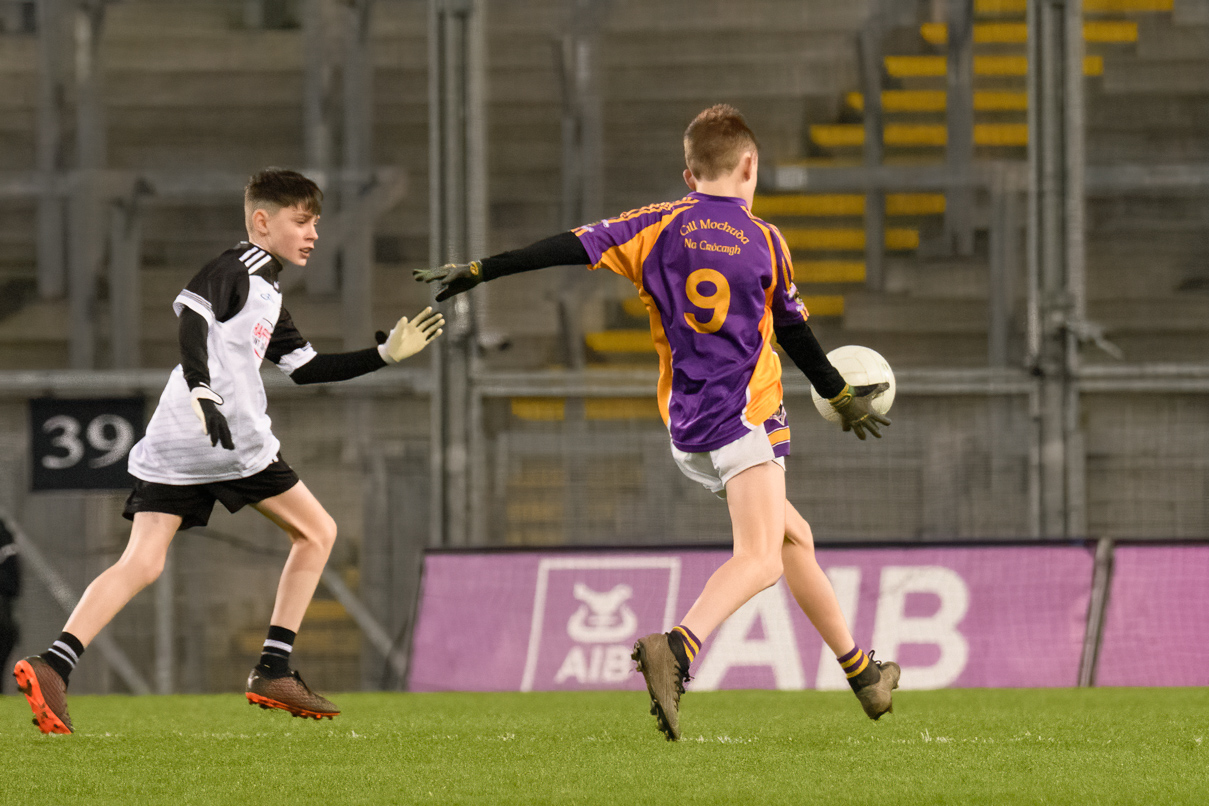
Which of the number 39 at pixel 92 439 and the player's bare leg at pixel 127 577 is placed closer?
the player's bare leg at pixel 127 577

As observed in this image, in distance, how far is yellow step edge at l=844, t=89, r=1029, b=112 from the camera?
9047mm

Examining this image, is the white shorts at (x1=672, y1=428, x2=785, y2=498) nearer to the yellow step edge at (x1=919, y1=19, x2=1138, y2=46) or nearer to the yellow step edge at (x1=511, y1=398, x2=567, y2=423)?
the yellow step edge at (x1=511, y1=398, x2=567, y2=423)

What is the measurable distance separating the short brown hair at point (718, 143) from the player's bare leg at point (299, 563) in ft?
5.57

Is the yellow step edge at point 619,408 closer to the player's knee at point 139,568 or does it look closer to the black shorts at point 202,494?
the black shorts at point 202,494

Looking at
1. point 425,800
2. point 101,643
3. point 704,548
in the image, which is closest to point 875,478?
point 704,548

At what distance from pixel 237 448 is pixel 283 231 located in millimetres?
730

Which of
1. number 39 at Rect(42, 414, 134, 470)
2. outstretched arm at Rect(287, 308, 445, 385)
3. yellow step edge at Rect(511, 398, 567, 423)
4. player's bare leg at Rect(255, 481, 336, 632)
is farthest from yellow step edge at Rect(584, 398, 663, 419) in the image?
player's bare leg at Rect(255, 481, 336, 632)

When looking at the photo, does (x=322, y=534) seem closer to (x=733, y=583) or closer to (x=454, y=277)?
(x=454, y=277)

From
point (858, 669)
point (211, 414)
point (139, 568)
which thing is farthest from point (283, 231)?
point (858, 669)

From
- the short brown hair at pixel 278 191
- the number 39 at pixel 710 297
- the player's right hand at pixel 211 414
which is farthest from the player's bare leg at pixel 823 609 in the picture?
the short brown hair at pixel 278 191

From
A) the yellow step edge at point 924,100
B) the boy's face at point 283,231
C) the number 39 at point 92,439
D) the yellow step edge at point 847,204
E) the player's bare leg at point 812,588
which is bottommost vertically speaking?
the player's bare leg at point 812,588

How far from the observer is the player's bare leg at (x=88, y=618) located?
4500 mm

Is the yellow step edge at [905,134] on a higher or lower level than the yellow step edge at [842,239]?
higher

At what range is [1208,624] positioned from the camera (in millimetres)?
7074
